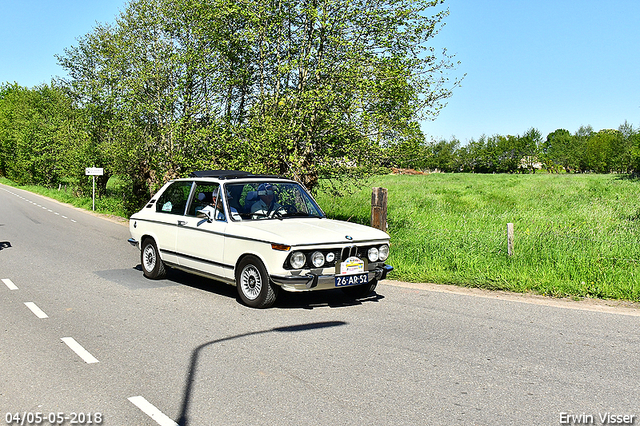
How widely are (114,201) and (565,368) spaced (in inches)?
1189

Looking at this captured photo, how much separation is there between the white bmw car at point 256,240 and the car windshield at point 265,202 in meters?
0.01

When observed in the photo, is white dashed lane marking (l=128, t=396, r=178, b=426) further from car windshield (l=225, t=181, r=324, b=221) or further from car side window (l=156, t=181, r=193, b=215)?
car side window (l=156, t=181, r=193, b=215)

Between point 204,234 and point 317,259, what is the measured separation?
2.07 metres

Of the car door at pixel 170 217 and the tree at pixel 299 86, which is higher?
the tree at pixel 299 86

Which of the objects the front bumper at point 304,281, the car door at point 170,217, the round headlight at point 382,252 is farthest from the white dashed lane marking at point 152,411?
the car door at point 170,217

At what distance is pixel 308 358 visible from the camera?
5.37m

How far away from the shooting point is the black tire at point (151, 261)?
374 inches

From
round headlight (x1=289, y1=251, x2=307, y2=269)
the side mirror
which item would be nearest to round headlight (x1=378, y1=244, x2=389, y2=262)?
round headlight (x1=289, y1=251, x2=307, y2=269)

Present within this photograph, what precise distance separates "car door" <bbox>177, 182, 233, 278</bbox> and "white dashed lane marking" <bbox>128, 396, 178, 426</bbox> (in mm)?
3532

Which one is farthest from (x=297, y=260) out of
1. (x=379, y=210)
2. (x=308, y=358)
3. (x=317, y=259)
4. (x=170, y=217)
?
(x=379, y=210)

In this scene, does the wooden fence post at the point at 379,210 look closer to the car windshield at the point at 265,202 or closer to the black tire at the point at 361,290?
the car windshield at the point at 265,202

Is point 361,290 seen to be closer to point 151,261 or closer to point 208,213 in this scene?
point 208,213

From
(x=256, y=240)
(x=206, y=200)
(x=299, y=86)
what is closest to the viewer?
(x=256, y=240)

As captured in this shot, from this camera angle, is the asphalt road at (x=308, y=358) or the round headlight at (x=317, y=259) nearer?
the asphalt road at (x=308, y=358)
